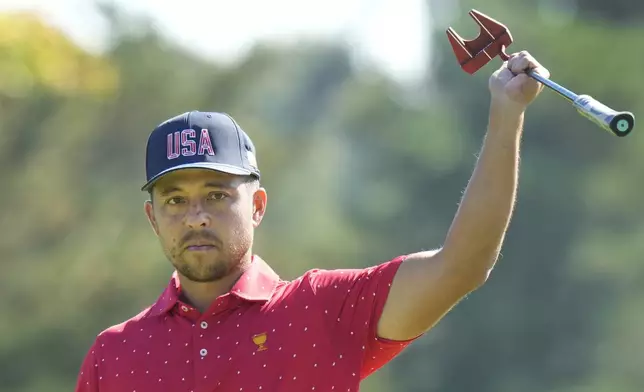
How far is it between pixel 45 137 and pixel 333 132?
16.0ft

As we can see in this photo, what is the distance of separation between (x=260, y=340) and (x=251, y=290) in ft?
0.55

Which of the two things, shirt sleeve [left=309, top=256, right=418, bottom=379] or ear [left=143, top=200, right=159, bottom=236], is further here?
ear [left=143, top=200, right=159, bottom=236]

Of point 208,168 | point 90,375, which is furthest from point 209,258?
point 90,375

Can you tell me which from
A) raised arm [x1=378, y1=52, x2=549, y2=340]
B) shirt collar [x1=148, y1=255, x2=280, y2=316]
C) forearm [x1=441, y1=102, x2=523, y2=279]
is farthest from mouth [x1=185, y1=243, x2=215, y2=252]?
forearm [x1=441, y1=102, x2=523, y2=279]

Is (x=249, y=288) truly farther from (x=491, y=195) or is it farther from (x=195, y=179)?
(x=491, y=195)

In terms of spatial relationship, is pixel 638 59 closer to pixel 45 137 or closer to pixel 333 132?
pixel 333 132

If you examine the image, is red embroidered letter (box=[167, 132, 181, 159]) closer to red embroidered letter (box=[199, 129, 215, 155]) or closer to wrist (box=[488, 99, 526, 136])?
red embroidered letter (box=[199, 129, 215, 155])

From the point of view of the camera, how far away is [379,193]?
730 inches

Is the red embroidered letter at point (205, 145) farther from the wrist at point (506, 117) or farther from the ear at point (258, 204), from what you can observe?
the wrist at point (506, 117)

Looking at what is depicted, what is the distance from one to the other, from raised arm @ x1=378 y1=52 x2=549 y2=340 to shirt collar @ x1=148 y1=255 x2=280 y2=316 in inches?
19.5

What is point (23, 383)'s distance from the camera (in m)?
15.7

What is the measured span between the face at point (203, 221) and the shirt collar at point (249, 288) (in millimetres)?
Answer: 47

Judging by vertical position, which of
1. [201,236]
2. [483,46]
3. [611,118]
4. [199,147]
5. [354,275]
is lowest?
[611,118]

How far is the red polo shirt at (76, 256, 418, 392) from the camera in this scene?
11.1 feet
